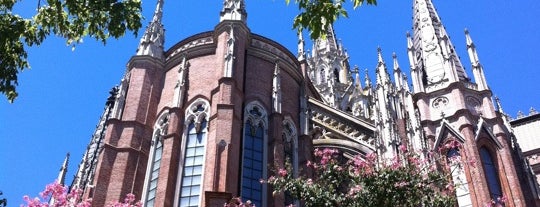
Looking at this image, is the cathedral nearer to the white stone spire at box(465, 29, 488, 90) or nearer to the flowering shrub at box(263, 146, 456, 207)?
the white stone spire at box(465, 29, 488, 90)

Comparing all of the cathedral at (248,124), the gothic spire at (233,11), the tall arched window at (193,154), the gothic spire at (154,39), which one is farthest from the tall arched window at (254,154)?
the gothic spire at (154,39)

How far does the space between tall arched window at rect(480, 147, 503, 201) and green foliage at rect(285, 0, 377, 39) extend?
16.1 meters

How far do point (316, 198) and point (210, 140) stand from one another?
7.20m

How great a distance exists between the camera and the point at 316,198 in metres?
14.2

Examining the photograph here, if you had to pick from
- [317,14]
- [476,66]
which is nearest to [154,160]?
[317,14]

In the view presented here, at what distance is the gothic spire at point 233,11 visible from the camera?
2459 centimetres

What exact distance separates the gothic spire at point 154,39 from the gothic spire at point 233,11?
323 centimetres

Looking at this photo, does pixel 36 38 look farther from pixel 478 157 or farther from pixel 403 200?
pixel 478 157

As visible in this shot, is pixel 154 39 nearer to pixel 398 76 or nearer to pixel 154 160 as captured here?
pixel 154 160

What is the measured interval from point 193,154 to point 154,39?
7.27 m

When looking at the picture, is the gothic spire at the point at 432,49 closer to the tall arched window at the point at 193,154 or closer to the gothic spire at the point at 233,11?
the gothic spire at the point at 233,11

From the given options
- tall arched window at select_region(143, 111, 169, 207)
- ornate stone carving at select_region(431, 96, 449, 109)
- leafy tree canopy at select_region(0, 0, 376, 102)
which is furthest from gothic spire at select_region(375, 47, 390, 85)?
leafy tree canopy at select_region(0, 0, 376, 102)

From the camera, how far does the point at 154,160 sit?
22234mm

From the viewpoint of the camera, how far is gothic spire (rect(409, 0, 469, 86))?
2995 cm
